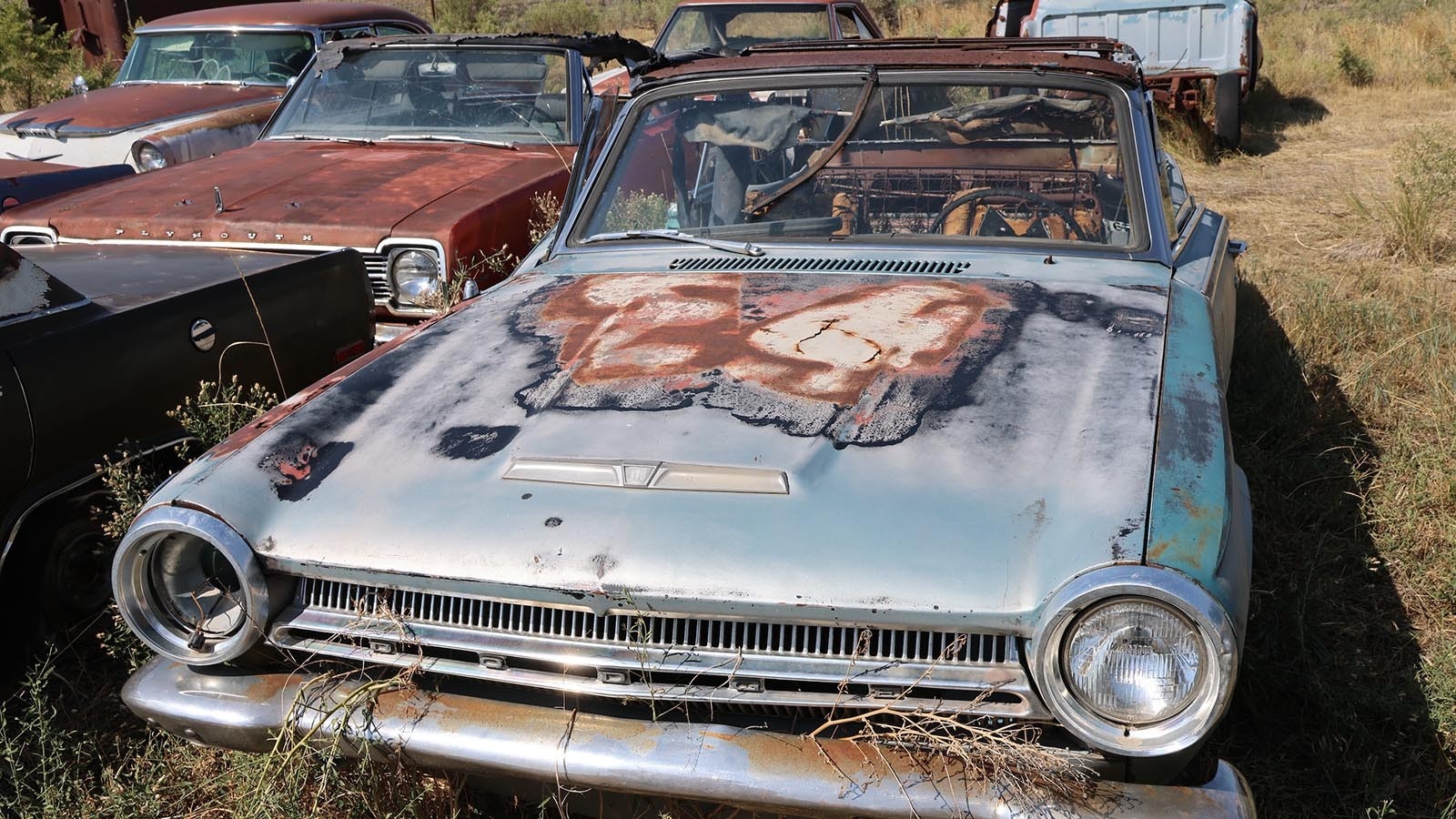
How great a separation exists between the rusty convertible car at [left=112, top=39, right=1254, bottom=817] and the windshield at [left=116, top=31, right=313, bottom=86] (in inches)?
215

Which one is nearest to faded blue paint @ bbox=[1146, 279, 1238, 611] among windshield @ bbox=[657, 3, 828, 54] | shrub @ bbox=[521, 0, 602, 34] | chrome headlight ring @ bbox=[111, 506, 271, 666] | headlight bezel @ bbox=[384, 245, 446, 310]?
chrome headlight ring @ bbox=[111, 506, 271, 666]

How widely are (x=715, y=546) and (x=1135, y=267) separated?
5.18 ft

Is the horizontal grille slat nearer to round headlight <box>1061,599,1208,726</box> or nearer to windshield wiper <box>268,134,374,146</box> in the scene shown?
round headlight <box>1061,599,1208,726</box>

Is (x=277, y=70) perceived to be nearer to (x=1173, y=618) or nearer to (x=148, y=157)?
(x=148, y=157)

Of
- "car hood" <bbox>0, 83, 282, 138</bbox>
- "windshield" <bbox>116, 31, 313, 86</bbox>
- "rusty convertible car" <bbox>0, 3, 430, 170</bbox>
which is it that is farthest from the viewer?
"windshield" <bbox>116, 31, 313, 86</bbox>

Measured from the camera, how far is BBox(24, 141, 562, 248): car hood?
448 centimetres

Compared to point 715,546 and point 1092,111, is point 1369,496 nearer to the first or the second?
point 1092,111

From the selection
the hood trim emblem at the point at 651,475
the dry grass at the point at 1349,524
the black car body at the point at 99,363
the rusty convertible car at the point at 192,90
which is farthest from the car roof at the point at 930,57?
the rusty convertible car at the point at 192,90

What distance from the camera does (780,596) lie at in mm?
1861

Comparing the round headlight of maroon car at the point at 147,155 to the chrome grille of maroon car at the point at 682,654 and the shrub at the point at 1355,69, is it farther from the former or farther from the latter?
the shrub at the point at 1355,69

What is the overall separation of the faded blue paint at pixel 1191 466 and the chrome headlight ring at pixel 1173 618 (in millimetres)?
46

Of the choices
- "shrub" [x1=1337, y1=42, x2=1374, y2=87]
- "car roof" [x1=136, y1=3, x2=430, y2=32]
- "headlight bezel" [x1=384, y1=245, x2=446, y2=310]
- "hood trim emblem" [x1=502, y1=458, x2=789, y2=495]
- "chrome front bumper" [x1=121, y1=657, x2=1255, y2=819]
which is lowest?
"shrub" [x1=1337, y1=42, x2=1374, y2=87]

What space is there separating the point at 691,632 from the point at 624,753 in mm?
223

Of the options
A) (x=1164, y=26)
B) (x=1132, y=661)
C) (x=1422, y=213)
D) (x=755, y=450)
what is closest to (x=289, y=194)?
(x=755, y=450)
